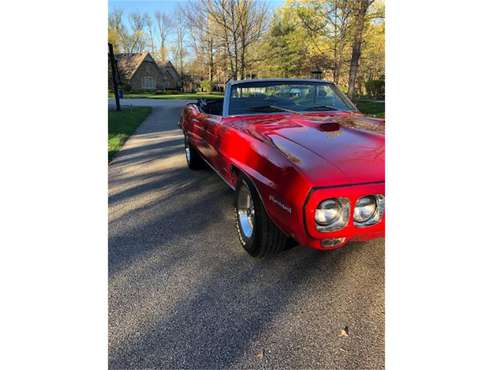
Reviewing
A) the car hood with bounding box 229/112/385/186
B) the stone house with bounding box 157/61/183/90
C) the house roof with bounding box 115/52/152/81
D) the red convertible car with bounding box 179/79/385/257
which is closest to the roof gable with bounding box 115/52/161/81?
the house roof with bounding box 115/52/152/81

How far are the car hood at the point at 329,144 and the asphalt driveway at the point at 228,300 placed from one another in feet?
2.69

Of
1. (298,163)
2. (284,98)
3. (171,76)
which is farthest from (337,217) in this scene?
(171,76)

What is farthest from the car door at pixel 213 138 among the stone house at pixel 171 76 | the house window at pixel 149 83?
the stone house at pixel 171 76

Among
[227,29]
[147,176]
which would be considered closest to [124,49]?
[227,29]

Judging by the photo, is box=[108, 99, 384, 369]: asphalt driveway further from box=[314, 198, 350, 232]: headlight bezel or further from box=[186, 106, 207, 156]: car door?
box=[186, 106, 207, 156]: car door

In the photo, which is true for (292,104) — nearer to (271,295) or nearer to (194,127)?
(194,127)

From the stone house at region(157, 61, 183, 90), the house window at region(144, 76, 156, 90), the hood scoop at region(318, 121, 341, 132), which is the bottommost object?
the hood scoop at region(318, 121, 341, 132)

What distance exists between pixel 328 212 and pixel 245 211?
1054 millimetres

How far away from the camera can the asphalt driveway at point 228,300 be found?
1715 millimetres

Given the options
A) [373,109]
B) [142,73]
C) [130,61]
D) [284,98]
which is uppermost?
[130,61]

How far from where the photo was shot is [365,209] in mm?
1900

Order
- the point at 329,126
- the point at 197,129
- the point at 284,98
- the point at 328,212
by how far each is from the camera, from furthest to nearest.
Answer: the point at 197,129
the point at 284,98
the point at 329,126
the point at 328,212

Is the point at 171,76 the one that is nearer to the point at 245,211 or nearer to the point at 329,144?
the point at 245,211

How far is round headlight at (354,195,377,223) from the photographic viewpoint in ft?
6.19
